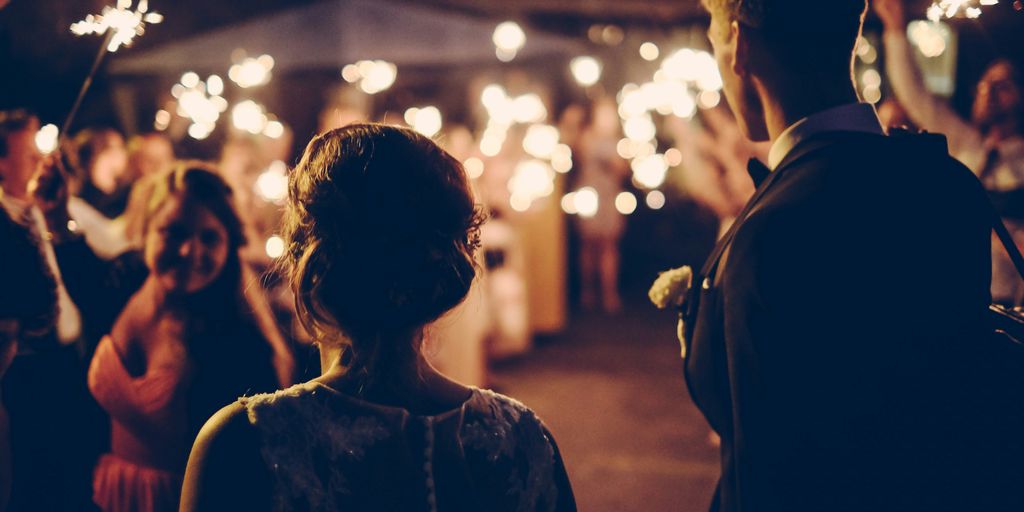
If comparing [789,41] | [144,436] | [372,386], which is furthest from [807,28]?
[144,436]

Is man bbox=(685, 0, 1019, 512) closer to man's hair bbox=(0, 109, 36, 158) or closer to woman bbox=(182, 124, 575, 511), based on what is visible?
woman bbox=(182, 124, 575, 511)

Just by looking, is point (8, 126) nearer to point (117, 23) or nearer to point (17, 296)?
point (117, 23)

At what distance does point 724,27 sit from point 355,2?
503 cm

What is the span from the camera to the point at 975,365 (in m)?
1.58

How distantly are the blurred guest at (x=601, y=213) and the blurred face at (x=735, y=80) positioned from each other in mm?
6964

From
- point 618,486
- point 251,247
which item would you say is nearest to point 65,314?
point 251,247

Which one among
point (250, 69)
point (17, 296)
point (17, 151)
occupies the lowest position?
point (17, 296)

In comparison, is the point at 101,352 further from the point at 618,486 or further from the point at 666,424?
the point at 666,424

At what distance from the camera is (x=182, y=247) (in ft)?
8.93

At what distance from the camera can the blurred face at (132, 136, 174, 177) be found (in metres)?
5.36

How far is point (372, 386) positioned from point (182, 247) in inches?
63.1

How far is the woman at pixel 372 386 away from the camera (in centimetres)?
130

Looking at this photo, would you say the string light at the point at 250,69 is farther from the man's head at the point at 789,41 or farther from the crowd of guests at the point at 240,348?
the man's head at the point at 789,41

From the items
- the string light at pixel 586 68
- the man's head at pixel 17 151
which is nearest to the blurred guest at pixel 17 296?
the man's head at pixel 17 151
